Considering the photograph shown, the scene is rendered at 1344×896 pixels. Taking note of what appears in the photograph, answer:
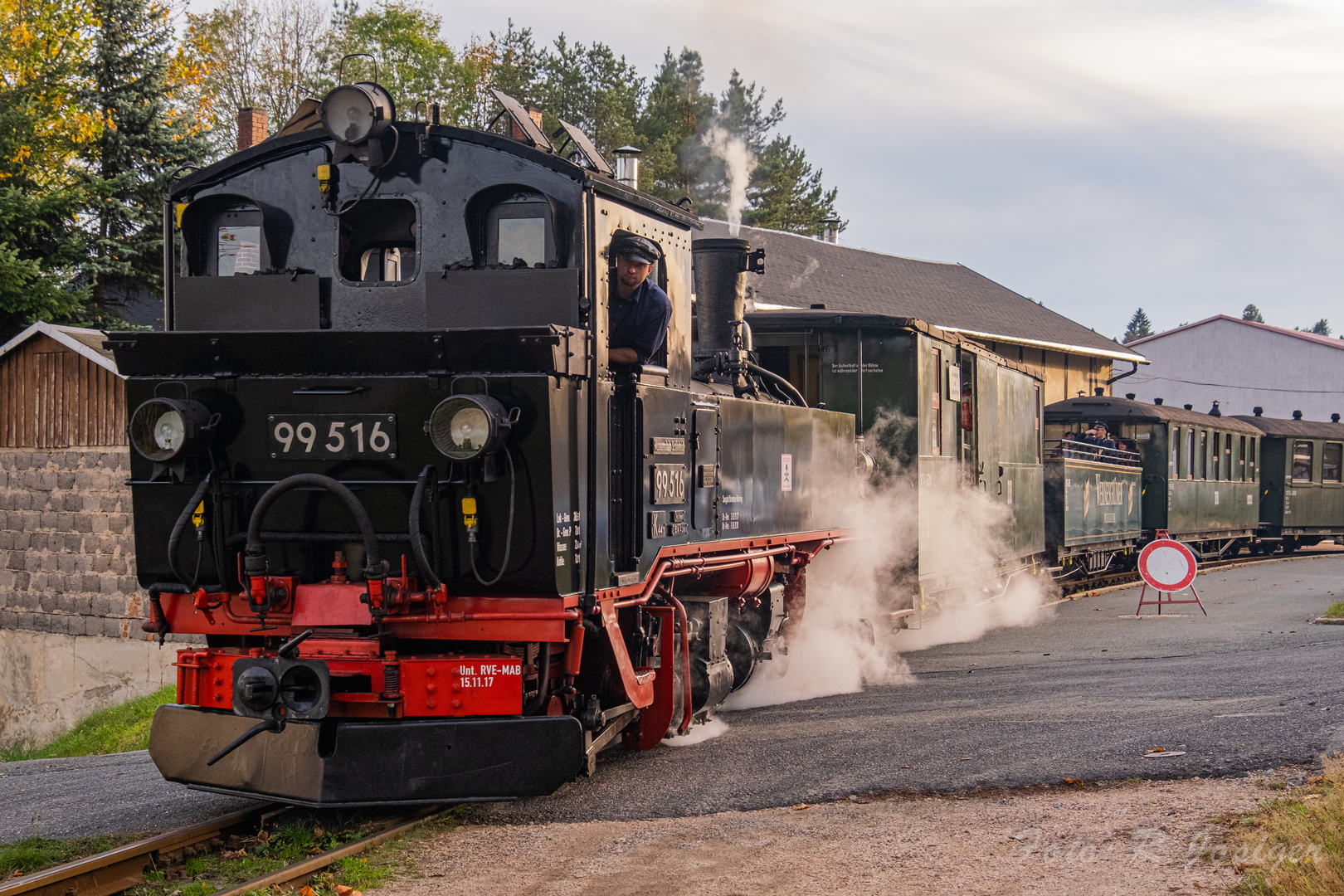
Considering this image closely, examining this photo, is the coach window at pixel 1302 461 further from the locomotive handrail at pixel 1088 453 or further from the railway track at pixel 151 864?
the railway track at pixel 151 864

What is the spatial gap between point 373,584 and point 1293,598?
46.1 feet

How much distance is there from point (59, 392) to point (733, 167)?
27.0 ft

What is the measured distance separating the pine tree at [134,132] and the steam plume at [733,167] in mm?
7322

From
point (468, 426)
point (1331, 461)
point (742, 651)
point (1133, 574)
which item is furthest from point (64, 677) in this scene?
point (1331, 461)

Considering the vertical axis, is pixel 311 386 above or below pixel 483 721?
above

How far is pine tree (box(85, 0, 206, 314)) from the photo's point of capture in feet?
57.0

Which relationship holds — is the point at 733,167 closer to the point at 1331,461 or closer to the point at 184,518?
the point at 184,518

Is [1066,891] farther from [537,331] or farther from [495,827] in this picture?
[537,331]

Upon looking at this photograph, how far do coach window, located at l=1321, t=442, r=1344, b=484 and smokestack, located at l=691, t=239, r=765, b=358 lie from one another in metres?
23.8

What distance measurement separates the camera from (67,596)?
14289mm

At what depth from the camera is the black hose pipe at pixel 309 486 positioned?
5332mm

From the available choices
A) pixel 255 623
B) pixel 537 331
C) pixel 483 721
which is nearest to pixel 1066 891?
pixel 483 721

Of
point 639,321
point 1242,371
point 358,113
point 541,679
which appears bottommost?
point 541,679

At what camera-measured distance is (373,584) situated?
5.33 metres
